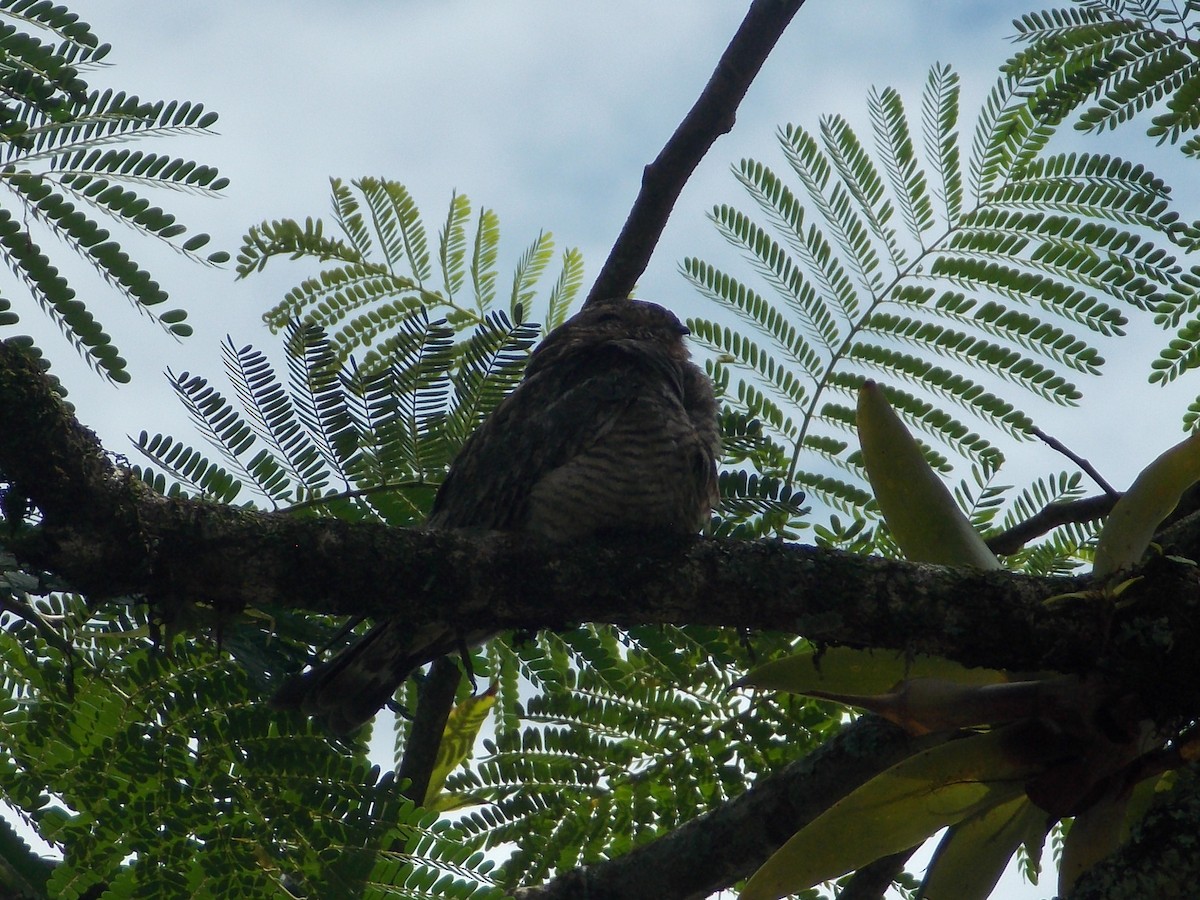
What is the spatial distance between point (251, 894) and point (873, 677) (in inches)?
59.7

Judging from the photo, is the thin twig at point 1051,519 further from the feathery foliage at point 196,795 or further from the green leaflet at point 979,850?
the feathery foliage at point 196,795

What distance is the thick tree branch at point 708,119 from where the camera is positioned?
4.06 metres

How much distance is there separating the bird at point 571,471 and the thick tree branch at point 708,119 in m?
0.52

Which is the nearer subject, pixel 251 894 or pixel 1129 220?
pixel 251 894

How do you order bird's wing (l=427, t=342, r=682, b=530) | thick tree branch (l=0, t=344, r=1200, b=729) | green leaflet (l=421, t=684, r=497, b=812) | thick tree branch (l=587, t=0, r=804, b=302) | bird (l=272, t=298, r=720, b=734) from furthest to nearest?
thick tree branch (l=587, t=0, r=804, b=302) → green leaflet (l=421, t=684, r=497, b=812) → bird's wing (l=427, t=342, r=682, b=530) → bird (l=272, t=298, r=720, b=734) → thick tree branch (l=0, t=344, r=1200, b=729)

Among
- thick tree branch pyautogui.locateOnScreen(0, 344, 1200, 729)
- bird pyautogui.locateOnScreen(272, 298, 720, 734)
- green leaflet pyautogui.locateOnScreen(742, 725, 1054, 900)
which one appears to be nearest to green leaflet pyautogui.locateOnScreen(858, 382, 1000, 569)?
thick tree branch pyautogui.locateOnScreen(0, 344, 1200, 729)

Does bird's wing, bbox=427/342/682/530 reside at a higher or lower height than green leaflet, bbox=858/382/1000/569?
higher

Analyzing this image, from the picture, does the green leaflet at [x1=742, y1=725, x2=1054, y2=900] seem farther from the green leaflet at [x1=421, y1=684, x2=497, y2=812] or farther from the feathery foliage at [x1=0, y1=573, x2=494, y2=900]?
the green leaflet at [x1=421, y1=684, x2=497, y2=812]

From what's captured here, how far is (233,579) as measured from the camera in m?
2.42

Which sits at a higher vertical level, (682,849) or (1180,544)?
(1180,544)

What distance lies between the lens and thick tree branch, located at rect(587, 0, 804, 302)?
4.06 meters

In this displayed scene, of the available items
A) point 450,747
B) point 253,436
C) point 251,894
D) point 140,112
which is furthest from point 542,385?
point 251,894

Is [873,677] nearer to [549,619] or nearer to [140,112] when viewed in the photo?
[549,619]

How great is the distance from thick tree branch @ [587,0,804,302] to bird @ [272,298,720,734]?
20.4 inches
